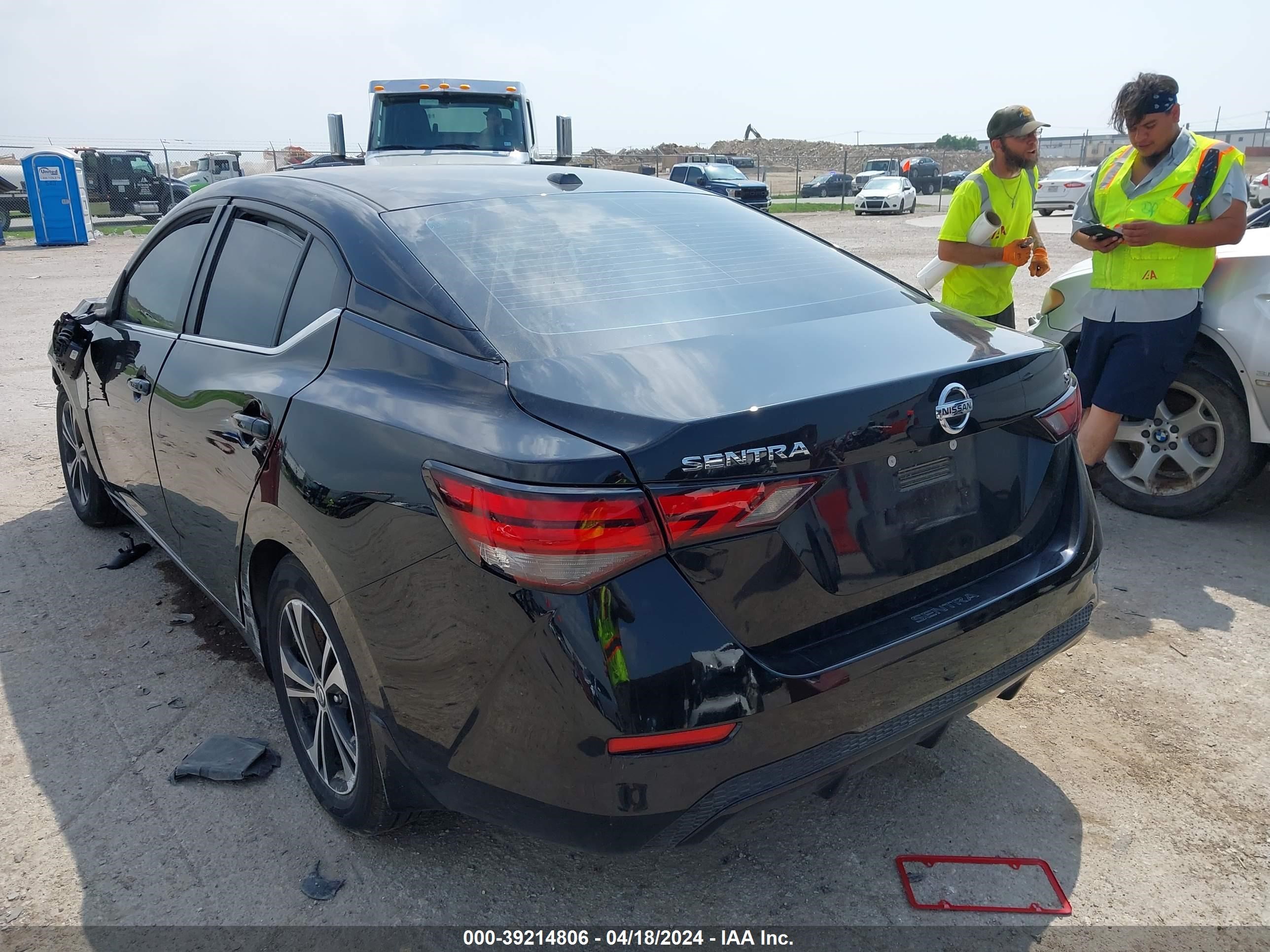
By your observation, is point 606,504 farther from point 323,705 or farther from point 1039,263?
point 1039,263

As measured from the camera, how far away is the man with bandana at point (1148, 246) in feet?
13.8

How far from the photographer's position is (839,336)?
7.70 ft

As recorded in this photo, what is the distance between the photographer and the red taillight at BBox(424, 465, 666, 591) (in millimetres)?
1804

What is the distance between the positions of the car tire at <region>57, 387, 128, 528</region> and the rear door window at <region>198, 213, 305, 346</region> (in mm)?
1874

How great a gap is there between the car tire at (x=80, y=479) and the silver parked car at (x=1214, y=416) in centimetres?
492

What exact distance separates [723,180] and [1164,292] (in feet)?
85.7

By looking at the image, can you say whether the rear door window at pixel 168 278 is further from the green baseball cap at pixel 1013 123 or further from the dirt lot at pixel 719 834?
the green baseball cap at pixel 1013 123

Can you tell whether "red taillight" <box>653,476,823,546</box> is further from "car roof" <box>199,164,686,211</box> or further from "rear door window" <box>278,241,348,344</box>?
"car roof" <box>199,164,686,211</box>

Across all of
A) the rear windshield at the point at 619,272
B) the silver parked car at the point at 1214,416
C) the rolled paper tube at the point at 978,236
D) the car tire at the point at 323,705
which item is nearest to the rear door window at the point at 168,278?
the rear windshield at the point at 619,272

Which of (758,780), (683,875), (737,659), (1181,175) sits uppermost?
(1181,175)

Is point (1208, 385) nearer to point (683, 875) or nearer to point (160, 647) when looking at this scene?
point (683, 875)

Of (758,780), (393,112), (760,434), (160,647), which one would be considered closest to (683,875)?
(758,780)

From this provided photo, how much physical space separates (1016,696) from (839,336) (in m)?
1.63

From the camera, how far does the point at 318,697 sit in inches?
104
